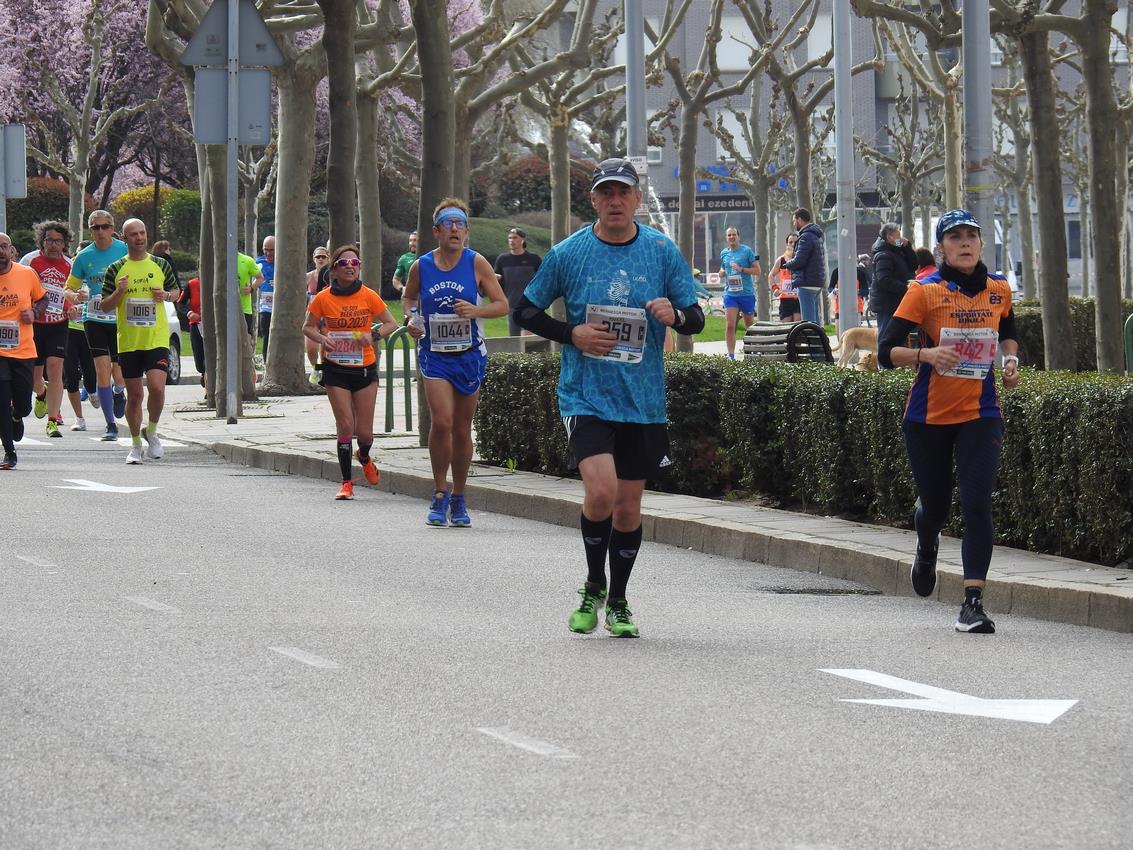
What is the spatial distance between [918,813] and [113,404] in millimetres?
15990

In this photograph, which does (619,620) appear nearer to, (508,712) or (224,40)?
(508,712)

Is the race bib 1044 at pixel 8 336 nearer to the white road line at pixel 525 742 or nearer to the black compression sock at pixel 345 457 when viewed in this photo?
the black compression sock at pixel 345 457

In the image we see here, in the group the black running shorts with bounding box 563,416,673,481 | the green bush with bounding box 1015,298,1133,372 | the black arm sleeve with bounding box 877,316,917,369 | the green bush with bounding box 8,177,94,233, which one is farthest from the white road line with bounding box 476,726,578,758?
the green bush with bounding box 8,177,94,233

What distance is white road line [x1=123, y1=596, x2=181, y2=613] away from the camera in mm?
9070

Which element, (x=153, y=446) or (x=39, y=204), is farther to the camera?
(x=39, y=204)

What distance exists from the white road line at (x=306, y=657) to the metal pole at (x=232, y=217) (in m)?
11.6

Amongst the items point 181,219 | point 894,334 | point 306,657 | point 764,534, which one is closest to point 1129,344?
point 764,534

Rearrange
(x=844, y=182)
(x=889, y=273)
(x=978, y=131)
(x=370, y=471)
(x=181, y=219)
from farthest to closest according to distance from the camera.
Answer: (x=181, y=219)
(x=844, y=182)
(x=889, y=273)
(x=370, y=471)
(x=978, y=131)

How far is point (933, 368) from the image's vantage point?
9.06m

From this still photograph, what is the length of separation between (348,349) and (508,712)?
8.31 meters

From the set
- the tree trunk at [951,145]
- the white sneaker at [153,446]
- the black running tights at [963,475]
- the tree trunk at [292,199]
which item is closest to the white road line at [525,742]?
the black running tights at [963,475]

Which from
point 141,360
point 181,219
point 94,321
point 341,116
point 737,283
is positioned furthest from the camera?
point 181,219

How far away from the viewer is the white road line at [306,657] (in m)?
7.64

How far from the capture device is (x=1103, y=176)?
17.0m
